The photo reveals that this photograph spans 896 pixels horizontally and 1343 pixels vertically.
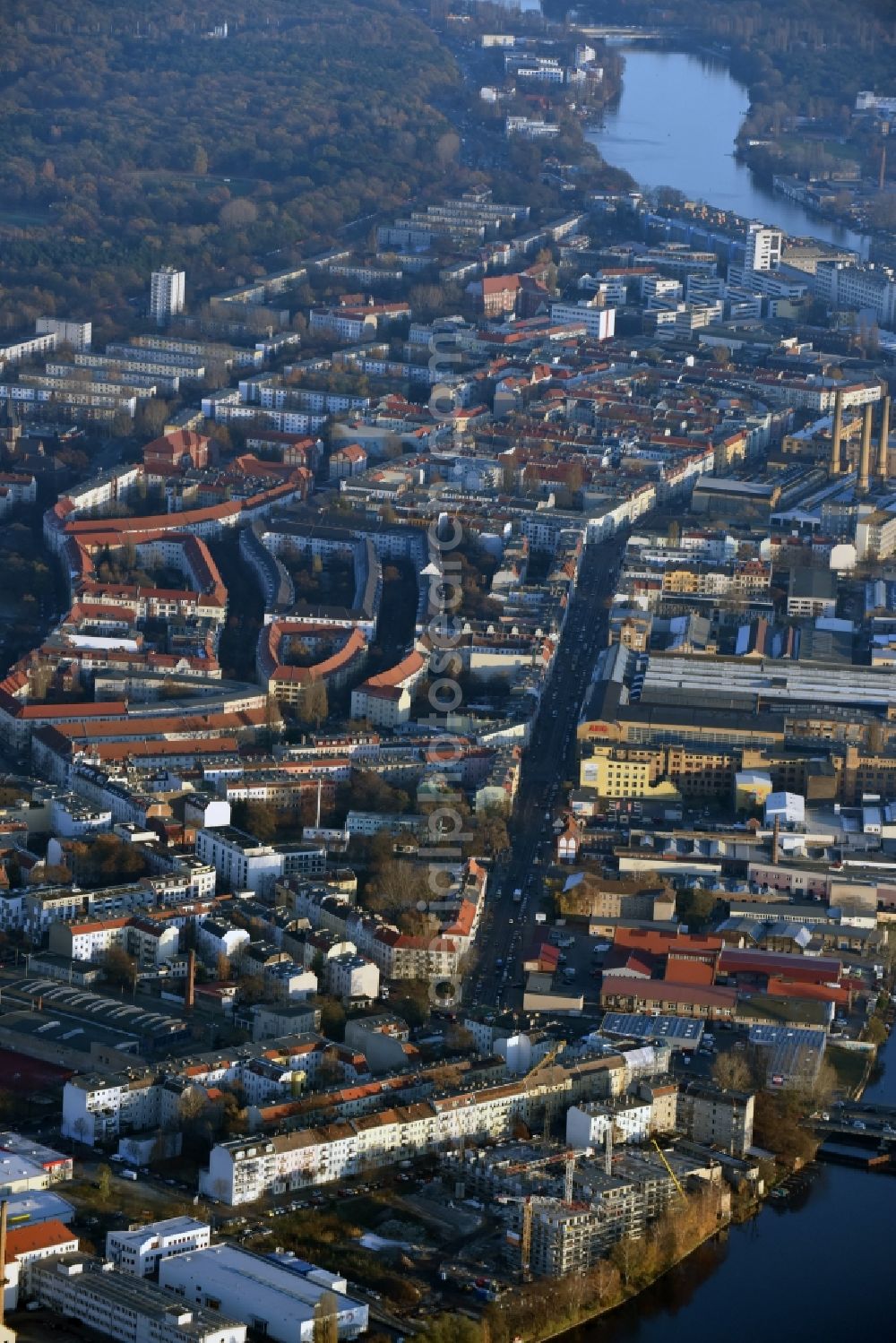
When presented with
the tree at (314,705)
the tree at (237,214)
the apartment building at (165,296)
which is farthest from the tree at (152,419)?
the tree at (237,214)

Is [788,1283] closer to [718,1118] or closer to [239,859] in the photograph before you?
[718,1118]

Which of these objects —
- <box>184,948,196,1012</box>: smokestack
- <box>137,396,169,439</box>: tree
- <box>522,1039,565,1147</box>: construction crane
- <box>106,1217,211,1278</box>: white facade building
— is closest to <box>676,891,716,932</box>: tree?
<box>522,1039,565,1147</box>: construction crane

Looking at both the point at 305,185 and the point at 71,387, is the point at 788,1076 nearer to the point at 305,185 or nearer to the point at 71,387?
the point at 71,387

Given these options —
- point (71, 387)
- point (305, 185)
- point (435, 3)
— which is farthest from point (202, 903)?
point (435, 3)

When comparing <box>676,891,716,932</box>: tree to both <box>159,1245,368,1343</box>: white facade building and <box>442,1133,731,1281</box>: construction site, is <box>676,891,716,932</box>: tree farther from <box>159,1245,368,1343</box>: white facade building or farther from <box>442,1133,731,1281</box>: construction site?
<box>159,1245,368,1343</box>: white facade building

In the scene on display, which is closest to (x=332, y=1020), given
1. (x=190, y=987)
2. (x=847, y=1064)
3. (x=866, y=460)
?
(x=190, y=987)

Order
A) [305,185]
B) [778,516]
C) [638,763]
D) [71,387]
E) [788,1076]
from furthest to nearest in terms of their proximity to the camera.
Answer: [305,185] < [71,387] < [778,516] < [638,763] < [788,1076]
